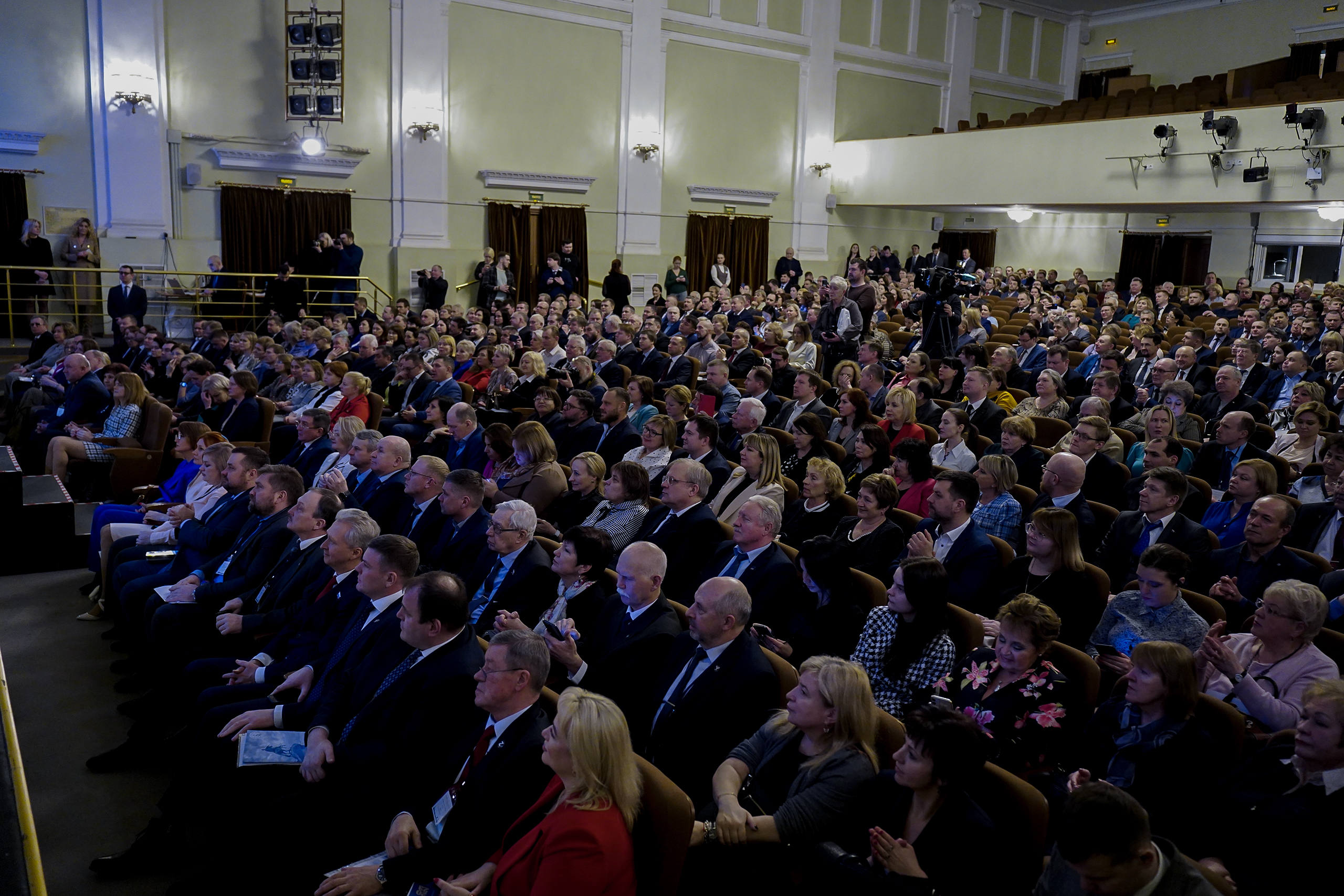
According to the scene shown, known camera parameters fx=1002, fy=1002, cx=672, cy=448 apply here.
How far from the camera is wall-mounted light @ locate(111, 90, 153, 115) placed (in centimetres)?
1095

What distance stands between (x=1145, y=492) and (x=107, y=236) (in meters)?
11.2

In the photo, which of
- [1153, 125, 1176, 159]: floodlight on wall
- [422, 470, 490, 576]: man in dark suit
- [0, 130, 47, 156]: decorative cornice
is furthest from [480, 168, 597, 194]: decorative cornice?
[422, 470, 490, 576]: man in dark suit

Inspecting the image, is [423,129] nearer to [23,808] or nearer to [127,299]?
[127,299]

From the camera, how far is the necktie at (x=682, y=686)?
2.73 metres

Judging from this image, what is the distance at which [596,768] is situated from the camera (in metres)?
2.05

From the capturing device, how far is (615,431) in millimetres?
5590

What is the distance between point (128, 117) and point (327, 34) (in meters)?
2.35

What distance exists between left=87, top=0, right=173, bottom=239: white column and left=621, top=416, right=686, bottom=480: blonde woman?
28.9ft

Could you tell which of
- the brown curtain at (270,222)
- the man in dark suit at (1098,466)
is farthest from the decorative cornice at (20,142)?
the man in dark suit at (1098,466)

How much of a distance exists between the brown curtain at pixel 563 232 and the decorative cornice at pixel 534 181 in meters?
0.28

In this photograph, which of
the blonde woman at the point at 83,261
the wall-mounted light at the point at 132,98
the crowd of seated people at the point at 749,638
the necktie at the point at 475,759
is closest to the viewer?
the crowd of seated people at the point at 749,638

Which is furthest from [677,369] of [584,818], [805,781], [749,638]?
[584,818]

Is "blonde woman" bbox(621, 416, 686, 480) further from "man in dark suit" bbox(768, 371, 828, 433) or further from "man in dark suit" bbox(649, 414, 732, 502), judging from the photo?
"man in dark suit" bbox(768, 371, 828, 433)

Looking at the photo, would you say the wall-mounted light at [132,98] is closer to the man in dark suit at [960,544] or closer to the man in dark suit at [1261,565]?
the man in dark suit at [960,544]
